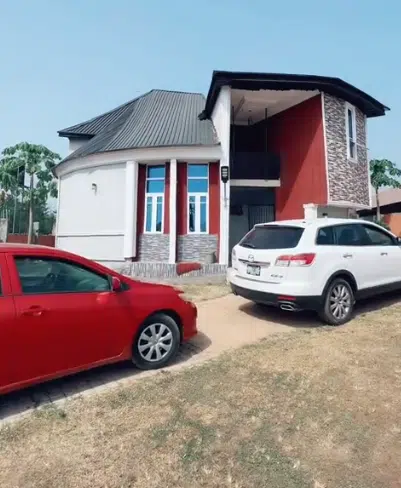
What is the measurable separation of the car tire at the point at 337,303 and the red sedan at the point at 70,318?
8.95 ft

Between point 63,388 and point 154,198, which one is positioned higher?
point 154,198

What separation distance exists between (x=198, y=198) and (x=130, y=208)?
9.45 feet

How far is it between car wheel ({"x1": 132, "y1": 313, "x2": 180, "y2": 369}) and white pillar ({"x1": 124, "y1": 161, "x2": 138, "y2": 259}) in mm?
9989

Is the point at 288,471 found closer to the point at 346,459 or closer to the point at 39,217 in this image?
the point at 346,459

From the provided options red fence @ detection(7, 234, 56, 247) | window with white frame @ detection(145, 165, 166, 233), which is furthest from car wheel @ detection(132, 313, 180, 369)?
red fence @ detection(7, 234, 56, 247)

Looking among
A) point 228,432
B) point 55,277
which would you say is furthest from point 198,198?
point 228,432

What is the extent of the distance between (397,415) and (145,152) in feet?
41.5

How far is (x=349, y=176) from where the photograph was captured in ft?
47.1

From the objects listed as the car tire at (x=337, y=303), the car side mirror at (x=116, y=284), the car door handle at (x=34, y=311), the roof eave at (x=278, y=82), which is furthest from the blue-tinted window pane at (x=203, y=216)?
the car door handle at (x=34, y=311)

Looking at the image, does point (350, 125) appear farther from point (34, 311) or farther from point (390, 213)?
point (34, 311)

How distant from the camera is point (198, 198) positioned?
14156mm

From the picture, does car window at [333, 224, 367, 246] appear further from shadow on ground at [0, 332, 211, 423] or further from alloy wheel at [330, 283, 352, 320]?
shadow on ground at [0, 332, 211, 423]

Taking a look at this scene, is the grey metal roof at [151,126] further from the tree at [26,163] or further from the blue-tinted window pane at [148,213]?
the tree at [26,163]

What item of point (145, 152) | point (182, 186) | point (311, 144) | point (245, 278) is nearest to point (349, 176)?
point (311, 144)
